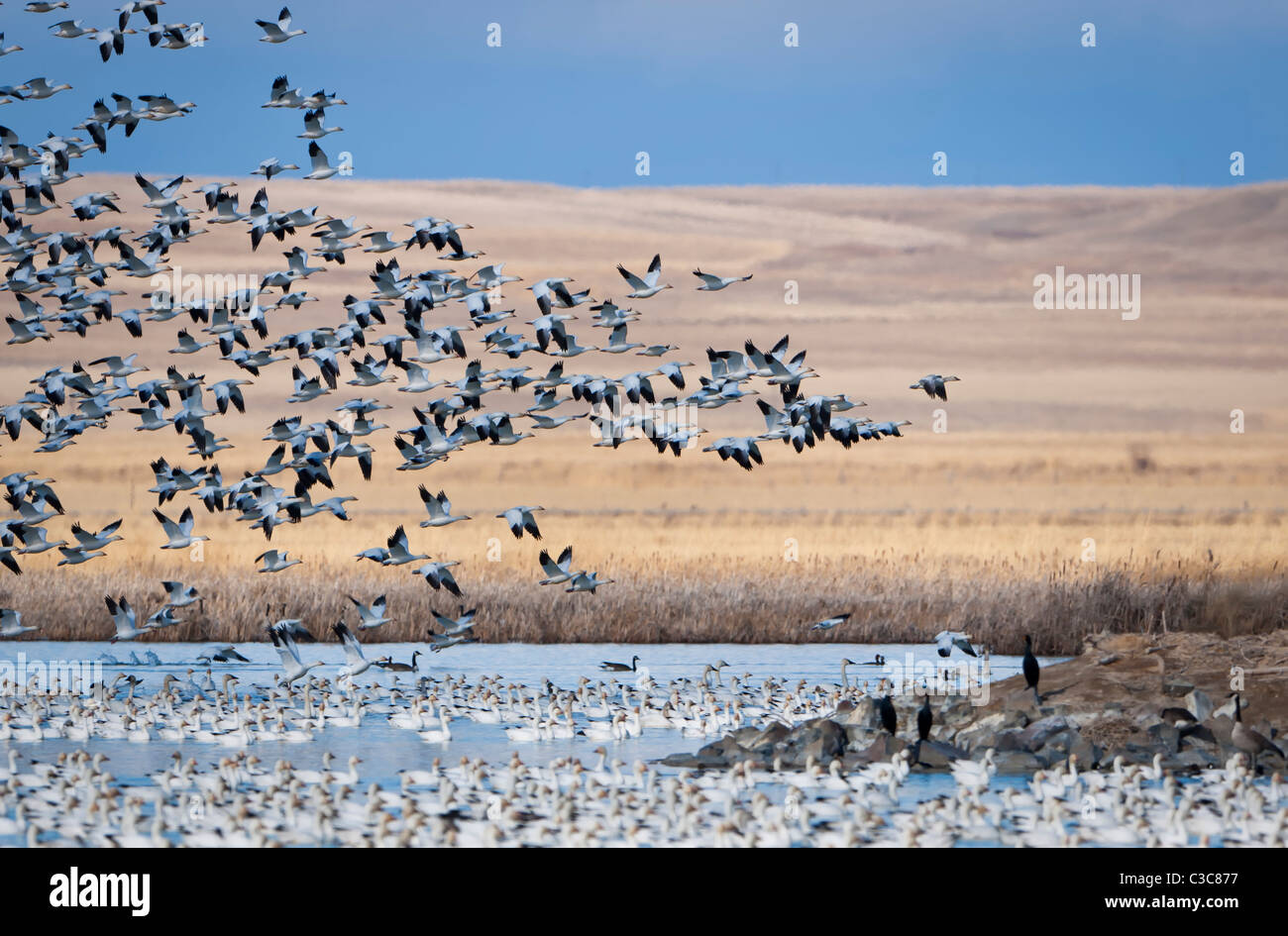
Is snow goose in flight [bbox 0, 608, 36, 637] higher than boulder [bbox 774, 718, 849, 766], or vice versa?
snow goose in flight [bbox 0, 608, 36, 637]

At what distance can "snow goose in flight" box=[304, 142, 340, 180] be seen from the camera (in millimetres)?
26516

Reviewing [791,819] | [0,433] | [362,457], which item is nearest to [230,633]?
[362,457]

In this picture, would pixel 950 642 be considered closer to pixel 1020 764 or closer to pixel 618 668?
pixel 1020 764

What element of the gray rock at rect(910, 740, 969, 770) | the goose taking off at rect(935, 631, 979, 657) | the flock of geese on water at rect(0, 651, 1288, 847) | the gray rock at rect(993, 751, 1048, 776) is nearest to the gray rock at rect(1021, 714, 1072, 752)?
the gray rock at rect(993, 751, 1048, 776)

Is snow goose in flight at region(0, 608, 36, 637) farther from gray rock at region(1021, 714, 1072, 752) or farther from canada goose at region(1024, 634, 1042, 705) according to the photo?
gray rock at region(1021, 714, 1072, 752)

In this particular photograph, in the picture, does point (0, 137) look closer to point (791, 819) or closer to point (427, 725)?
→ point (427, 725)

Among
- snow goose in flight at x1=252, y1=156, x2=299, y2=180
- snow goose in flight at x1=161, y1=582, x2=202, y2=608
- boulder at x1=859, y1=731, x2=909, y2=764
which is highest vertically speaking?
snow goose in flight at x1=252, y1=156, x2=299, y2=180

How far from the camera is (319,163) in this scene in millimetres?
26672

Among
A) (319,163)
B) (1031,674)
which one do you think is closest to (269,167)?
(319,163)

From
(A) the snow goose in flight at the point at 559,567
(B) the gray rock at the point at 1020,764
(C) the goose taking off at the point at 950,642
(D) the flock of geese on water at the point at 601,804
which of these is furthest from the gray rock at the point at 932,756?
(A) the snow goose in flight at the point at 559,567

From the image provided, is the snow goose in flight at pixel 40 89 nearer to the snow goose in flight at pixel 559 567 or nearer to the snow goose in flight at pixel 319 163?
the snow goose in flight at pixel 319 163

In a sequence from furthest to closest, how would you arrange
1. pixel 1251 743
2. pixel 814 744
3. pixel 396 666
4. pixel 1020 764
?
pixel 396 666 < pixel 814 744 < pixel 1020 764 < pixel 1251 743

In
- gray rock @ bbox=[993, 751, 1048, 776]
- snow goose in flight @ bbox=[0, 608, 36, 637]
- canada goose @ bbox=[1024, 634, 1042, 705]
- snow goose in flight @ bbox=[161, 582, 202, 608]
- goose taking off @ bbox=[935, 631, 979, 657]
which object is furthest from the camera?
snow goose in flight @ bbox=[161, 582, 202, 608]
